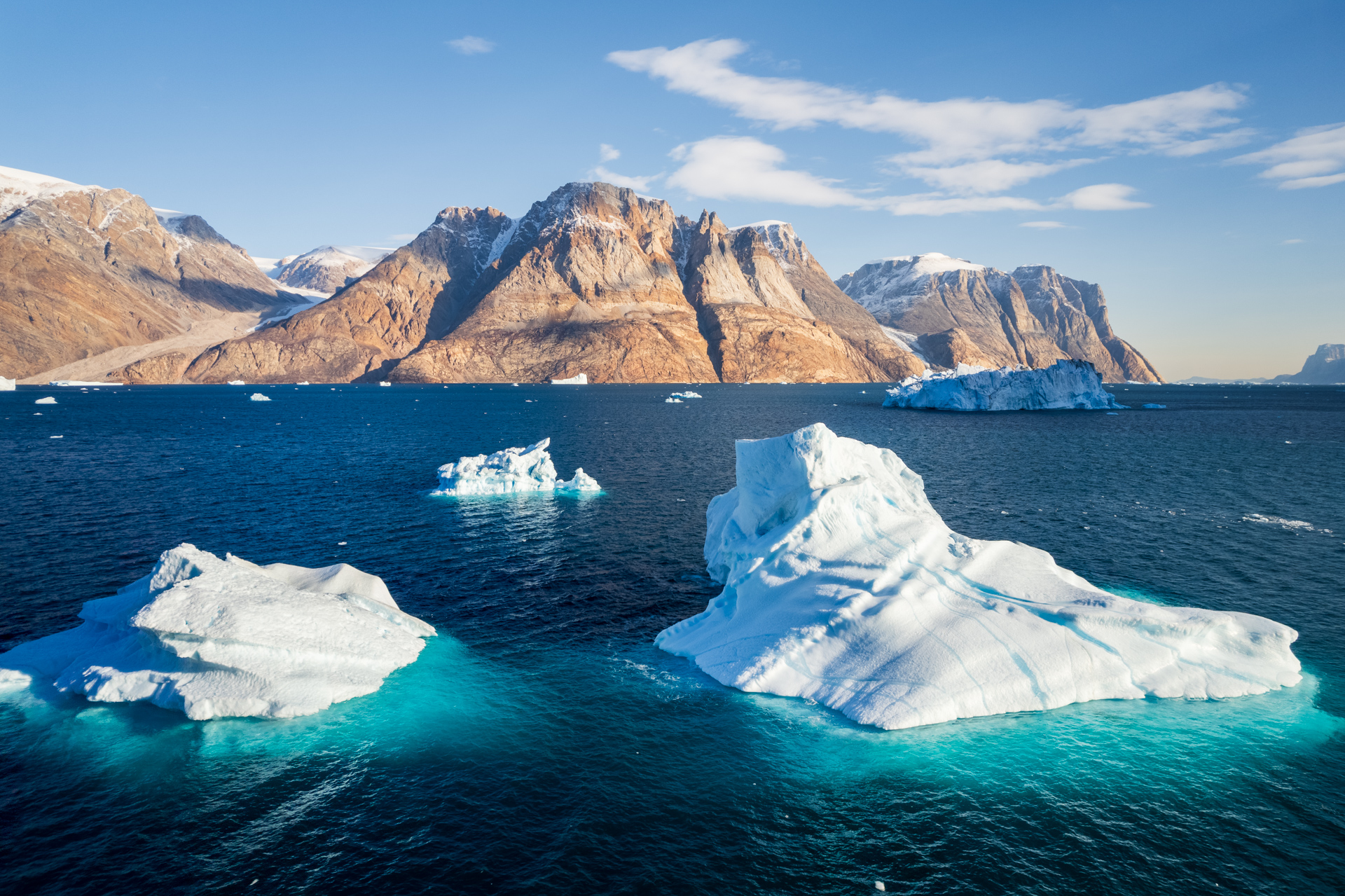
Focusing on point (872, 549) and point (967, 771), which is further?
point (872, 549)

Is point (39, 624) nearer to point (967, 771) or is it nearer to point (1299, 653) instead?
point (967, 771)

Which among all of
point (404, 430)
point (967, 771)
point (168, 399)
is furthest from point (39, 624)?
point (168, 399)

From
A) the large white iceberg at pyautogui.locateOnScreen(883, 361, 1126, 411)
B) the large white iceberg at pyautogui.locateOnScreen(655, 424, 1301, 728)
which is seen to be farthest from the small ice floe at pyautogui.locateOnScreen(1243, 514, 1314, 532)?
the large white iceberg at pyautogui.locateOnScreen(883, 361, 1126, 411)

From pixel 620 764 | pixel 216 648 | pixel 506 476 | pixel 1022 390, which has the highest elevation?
pixel 1022 390

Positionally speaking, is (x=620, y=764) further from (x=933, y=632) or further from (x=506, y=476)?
(x=506, y=476)

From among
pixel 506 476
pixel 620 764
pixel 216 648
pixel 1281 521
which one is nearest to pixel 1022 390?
pixel 1281 521

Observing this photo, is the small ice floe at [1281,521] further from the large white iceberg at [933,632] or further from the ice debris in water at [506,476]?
the ice debris in water at [506,476]

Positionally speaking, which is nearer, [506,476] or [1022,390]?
[506,476]
